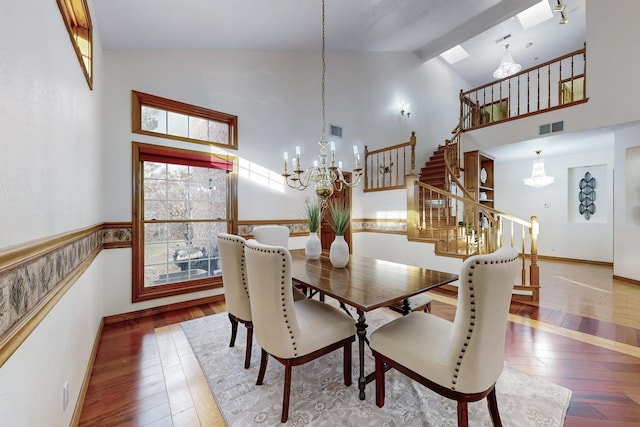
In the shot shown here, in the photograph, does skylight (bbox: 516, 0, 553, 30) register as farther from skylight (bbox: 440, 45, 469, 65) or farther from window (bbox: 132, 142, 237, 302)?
window (bbox: 132, 142, 237, 302)

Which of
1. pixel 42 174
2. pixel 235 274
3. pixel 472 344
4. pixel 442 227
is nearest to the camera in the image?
pixel 42 174

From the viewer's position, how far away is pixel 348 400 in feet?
5.40

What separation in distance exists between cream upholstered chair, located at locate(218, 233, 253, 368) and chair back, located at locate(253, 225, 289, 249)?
0.88 m

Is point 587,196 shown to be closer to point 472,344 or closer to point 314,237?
point 314,237

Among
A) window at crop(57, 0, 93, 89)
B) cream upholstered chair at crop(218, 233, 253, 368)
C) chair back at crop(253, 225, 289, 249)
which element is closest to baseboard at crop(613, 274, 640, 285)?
chair back at crop(253, 225, 289, 249)

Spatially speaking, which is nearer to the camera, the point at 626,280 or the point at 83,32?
the point at 83,32

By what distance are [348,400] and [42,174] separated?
198cm

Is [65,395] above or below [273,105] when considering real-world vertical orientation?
below

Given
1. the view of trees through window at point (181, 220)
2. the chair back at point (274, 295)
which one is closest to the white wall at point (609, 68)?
the chair back at point (274, 295)

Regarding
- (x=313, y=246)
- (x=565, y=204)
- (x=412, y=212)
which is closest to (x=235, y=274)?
(x=313, y=246)

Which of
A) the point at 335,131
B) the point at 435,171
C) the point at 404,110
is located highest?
the point at 404,110

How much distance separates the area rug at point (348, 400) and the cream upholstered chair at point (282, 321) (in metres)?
0.22

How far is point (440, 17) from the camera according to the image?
4.72 meters

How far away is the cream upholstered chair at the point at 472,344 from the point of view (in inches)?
43.4
